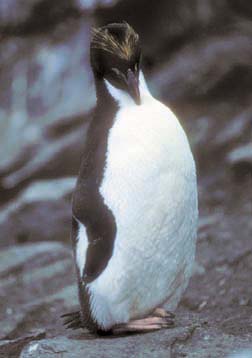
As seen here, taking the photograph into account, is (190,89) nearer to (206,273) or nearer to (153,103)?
(206,273)

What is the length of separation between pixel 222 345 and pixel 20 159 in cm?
399

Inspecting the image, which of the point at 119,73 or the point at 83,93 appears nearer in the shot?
the point at 119,73

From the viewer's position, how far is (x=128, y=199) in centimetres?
258

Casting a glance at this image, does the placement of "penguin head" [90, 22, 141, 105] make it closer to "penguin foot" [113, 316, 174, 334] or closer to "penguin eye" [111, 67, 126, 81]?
"penguin eye" [111, 67, 126, 81]

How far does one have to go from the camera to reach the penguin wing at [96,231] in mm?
2607

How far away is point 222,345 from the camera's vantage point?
8.39ft

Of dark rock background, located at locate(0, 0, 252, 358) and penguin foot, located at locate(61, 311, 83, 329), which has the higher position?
penguin foot, located at locate(61, 311, 83, 329)

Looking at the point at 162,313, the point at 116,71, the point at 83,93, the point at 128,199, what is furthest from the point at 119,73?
the point at 83,93

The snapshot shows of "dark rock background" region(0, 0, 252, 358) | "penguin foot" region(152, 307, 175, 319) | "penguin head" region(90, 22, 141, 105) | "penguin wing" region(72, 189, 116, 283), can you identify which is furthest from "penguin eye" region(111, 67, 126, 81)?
"dark rock background" region(0, 0, 252, 358)

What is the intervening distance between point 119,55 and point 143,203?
0.42 meters

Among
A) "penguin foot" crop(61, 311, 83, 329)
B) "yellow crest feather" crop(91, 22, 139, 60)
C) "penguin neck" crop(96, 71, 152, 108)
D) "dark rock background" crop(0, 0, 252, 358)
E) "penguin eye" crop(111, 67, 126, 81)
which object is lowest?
"dark rock background" crop(0, 0, 252, 358)

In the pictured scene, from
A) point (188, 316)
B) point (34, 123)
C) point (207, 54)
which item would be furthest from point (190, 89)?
point (188, 316)

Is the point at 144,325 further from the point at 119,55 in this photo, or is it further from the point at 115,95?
the point at 119,55

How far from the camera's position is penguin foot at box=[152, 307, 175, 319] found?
8.93 feet
